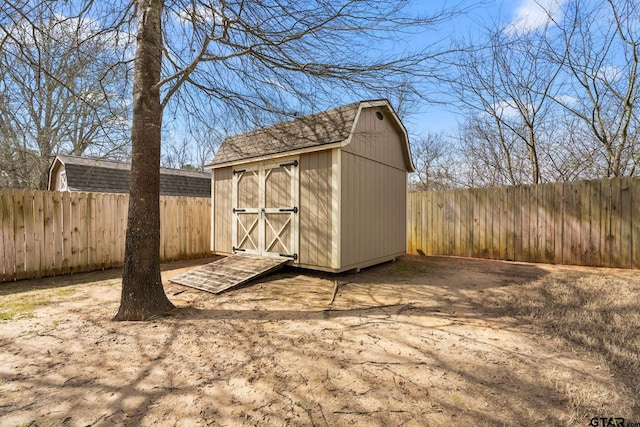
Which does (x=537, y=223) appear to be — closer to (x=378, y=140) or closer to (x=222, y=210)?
(x=378, y=140)

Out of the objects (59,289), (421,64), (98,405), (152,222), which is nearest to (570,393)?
(421,64)

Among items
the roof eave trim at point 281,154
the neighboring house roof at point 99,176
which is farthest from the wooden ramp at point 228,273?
the neighboring house roof at point 99,176

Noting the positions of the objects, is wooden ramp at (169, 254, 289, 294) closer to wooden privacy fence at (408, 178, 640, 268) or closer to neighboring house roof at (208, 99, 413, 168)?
neighboring house roof at (208, 99, 413, 168)

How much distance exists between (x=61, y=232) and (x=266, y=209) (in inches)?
170

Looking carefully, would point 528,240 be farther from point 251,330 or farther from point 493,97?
point 251,330

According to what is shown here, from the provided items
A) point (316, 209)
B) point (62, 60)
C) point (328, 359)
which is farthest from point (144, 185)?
point (316, 209)

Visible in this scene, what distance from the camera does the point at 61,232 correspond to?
5.98 meters

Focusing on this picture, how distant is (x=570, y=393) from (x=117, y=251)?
8.31m

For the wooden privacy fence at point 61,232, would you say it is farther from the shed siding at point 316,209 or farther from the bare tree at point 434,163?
the bare tree at point 434,163

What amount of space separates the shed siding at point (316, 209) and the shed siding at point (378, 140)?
2.16 feet

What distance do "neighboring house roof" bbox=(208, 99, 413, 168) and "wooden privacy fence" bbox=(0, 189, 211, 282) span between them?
9.11 ft

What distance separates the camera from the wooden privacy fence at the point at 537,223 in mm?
5926

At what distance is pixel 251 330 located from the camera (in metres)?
3.12

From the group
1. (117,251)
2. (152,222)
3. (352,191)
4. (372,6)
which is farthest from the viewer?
(117,251)
